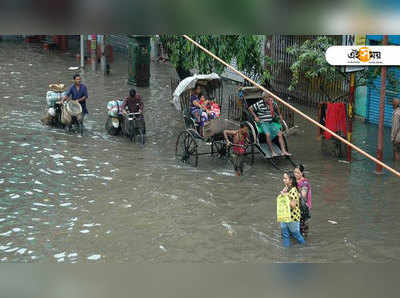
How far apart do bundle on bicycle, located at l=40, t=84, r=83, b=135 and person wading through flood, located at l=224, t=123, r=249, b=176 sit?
4.21 metres

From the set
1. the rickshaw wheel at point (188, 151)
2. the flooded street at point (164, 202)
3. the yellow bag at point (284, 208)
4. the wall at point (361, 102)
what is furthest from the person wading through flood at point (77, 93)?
the yellow bag at point (284, 208)

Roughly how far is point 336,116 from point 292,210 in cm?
555

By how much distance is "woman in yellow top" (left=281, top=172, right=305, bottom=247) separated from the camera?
964 cm

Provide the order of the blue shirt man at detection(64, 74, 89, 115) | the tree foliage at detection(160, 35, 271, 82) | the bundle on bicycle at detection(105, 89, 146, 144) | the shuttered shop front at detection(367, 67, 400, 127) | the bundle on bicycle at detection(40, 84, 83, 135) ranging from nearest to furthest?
the bundle on bicycle at detection(105, 89, 146, 144) → the tree foliage at detection(160, 35, 271, 82) → the bundle on bicycle at detection(40, 84, 83, 135) → the blue shirt man at detection(64, 74, 89, 115) → the shuttered shop front at detection(367, 67, 400, 127)

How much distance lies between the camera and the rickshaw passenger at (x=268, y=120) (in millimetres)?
14008

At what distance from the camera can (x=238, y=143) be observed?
13.9 m

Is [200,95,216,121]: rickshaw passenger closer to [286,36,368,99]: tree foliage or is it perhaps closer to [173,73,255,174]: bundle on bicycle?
[173,73,255,174]: bundle on bicycle

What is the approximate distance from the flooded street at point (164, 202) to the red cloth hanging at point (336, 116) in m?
0.64

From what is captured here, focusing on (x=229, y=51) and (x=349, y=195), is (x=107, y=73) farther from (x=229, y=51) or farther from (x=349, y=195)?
(x=349, y=195)

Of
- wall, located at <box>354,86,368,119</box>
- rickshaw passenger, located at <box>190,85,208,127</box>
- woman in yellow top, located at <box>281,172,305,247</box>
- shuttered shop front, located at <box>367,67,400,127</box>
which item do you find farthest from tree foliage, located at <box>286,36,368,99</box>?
woman in yellow top, located at <box>281,172,305,247</box>

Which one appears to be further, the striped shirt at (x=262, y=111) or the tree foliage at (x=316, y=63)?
the tree foliage at (x=316, y=63)

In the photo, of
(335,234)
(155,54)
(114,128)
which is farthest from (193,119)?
(155,54)

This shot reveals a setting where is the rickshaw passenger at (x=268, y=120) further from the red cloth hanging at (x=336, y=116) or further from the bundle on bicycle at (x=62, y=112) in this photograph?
the bundle on bicycle at (x=62, y=112)

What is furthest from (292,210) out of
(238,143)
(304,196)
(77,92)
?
(77,92)
